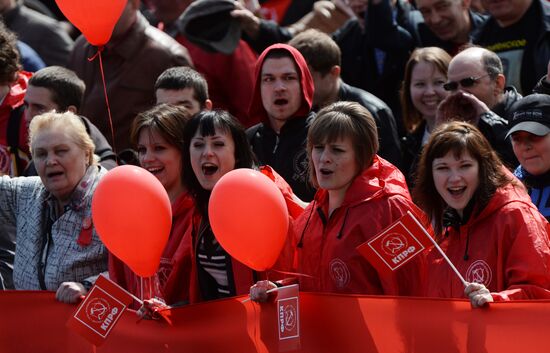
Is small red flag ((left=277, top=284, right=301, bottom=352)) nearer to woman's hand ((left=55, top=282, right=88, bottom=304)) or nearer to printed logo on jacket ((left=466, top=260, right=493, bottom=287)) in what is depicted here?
printed logo on jacket ((left=466, top=260, right=493, bottom=287))

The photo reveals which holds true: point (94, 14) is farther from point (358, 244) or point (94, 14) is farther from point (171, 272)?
point (358, 244)

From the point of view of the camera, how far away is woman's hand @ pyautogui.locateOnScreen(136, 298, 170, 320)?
6.10 m

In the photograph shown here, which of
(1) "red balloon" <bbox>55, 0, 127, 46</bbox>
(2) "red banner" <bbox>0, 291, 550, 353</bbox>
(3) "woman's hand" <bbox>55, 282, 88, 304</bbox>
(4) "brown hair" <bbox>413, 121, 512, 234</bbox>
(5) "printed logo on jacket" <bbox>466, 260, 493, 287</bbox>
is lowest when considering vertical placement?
(2) "red banner" <bbox>0, 291, 550, 353</bbox>

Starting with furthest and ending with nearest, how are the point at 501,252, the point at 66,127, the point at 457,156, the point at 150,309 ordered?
1. the point at 66,127
2. the point at 150,309
3. the point at 457,156
4. the point at 501,252

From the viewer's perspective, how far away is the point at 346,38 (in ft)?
30.1

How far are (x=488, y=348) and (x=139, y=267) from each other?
1.75 meters

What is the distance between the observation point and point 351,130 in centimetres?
625

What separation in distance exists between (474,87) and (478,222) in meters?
1.84

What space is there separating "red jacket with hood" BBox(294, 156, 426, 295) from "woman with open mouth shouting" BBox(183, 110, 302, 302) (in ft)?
1.15

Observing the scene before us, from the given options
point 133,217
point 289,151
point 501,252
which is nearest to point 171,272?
point 133,217

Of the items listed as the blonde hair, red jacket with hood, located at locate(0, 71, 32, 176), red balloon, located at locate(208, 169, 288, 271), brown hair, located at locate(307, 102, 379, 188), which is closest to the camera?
red balloon, located at locate(208, 169, 288, 271)

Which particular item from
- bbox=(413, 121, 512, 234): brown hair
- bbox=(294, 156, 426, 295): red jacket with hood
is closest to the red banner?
bbox=(294, 156, 426, 295): red jacket with hood

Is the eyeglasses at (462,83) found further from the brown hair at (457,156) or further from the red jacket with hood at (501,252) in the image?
the red jacket with hood at (501,252)

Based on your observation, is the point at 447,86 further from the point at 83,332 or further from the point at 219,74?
the point at 83,332
